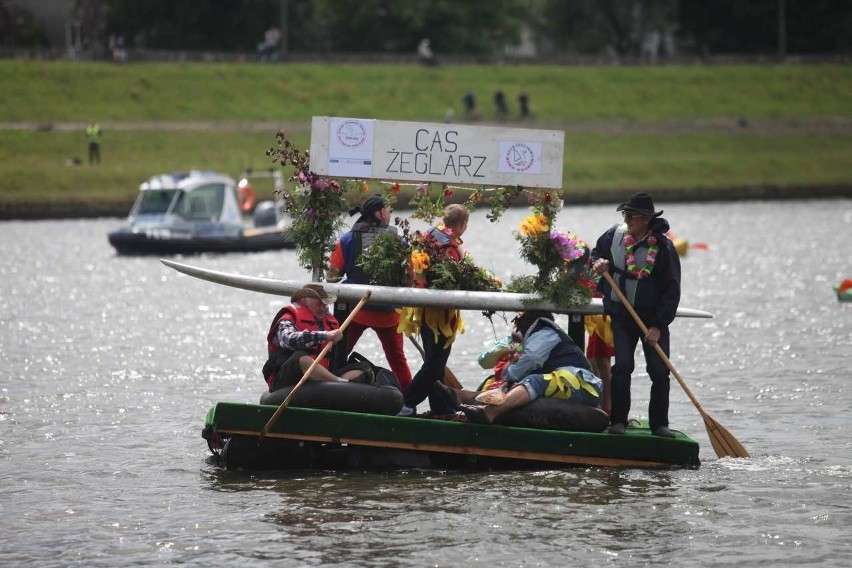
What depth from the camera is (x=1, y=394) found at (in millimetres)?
19625

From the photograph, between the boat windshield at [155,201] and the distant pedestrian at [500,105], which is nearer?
the boat windshield at [155,201]

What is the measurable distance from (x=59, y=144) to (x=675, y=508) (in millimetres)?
53076

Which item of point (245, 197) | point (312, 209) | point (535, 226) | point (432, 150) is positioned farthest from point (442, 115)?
point (535, 226)

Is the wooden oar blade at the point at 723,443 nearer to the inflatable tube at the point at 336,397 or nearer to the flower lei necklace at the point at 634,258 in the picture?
the flower lei necklace at the point at 634,258

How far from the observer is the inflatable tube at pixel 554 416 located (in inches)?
565

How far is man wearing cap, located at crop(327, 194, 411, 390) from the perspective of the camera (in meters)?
15.4

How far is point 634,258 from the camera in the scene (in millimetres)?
14375

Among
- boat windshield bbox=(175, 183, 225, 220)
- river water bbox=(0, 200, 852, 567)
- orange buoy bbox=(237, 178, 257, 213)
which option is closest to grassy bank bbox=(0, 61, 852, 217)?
orange buoy bbox=(237, 178, 257, 213)

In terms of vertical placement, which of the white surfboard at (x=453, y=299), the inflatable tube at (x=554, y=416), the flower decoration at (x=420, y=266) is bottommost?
the inflatable tube at (x=554, y=416)

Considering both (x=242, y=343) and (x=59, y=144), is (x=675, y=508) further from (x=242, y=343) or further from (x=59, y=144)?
(x=59, y=144)

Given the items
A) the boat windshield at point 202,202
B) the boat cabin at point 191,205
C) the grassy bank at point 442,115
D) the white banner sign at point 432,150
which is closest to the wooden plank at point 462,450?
the white banner sign at point 432,150

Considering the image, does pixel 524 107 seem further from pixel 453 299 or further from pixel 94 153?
pixel 453 299

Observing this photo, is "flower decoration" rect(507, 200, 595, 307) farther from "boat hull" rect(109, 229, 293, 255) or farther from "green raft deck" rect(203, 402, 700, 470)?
"boat hull" rect(109, 229, 293, 255)

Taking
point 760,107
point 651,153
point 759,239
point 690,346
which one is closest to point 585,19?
point 760,107
